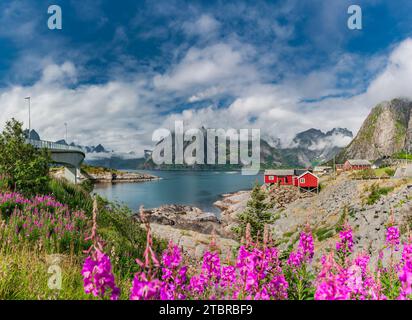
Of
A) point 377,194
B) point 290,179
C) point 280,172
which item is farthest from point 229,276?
point 280,172

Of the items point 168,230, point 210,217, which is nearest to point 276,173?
point 210,217

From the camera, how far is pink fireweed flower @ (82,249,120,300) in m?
2.49

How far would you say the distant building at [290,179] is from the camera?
66.2 meters

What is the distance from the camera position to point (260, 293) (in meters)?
3.29

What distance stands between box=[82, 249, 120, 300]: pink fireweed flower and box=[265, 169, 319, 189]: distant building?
6825 cm

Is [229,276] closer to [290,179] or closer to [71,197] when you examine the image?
[71,197]

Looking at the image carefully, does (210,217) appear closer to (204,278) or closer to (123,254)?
(123,254)

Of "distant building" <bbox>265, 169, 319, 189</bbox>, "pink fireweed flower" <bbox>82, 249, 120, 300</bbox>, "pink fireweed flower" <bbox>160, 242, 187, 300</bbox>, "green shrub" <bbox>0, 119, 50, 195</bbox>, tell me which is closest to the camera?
"pink fireweed flower" <bbox>82, 249, 120, 300</bbox>

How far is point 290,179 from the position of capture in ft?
241

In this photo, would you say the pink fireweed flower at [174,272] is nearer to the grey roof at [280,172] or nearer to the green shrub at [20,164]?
the green shrub at [20,164]

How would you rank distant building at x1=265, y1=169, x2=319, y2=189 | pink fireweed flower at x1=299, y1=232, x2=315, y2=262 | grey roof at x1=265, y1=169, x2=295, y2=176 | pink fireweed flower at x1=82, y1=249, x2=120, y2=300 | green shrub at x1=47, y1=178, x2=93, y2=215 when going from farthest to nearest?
1. grey roof at x1=265, y1=169, x2=295, y2=176
2. distant building at x1=265, y1=169, x2=319, y2=189
3. green shrub at x1=47, y1=178, x2=93, y2=215
4. pink fireweed flower at x1=299, y1=232, x2=315, y2=262
5. pink fireweed flower at x1=82, y1=249, x2=120, y2=300

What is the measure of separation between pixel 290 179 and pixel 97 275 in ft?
247

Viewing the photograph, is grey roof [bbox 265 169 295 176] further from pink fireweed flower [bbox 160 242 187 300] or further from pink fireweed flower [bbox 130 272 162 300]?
pink fireweed flower [bbox 130 272 162 300]

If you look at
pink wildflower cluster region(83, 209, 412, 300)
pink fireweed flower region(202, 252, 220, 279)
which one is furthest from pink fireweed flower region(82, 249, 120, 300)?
pink fireweed flower region(202, 252, 220, 279)
